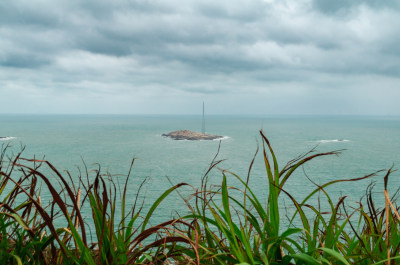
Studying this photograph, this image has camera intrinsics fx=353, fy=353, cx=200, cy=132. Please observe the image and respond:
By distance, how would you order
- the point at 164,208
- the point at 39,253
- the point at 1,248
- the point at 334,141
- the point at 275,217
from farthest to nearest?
the point at 334,141
the point at 164,208
the point at 1,248
the point at 39,253
the point at 275,217

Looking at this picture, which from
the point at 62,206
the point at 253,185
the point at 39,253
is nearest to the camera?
the point at 62,206

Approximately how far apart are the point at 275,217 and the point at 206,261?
0.43 meters

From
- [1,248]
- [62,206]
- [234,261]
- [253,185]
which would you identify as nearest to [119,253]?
[62,206]

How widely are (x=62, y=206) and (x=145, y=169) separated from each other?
165 feet

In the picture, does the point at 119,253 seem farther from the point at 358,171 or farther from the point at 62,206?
the point at 358,171

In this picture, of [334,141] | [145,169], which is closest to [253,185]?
[145,169]

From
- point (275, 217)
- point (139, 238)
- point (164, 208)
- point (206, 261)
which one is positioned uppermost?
point (275, 217)

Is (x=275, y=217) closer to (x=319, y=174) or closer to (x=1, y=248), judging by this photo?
(x=1, y=248)

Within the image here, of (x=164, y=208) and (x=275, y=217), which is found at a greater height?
(x=275, y=217)

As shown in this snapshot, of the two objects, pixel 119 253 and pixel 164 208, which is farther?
pixel 164 208

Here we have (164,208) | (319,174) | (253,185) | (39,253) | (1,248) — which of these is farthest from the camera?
(319,174)

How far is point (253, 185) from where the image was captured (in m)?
39.2

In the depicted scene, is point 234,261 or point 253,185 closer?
point 234,261

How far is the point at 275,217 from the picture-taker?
151 cm
